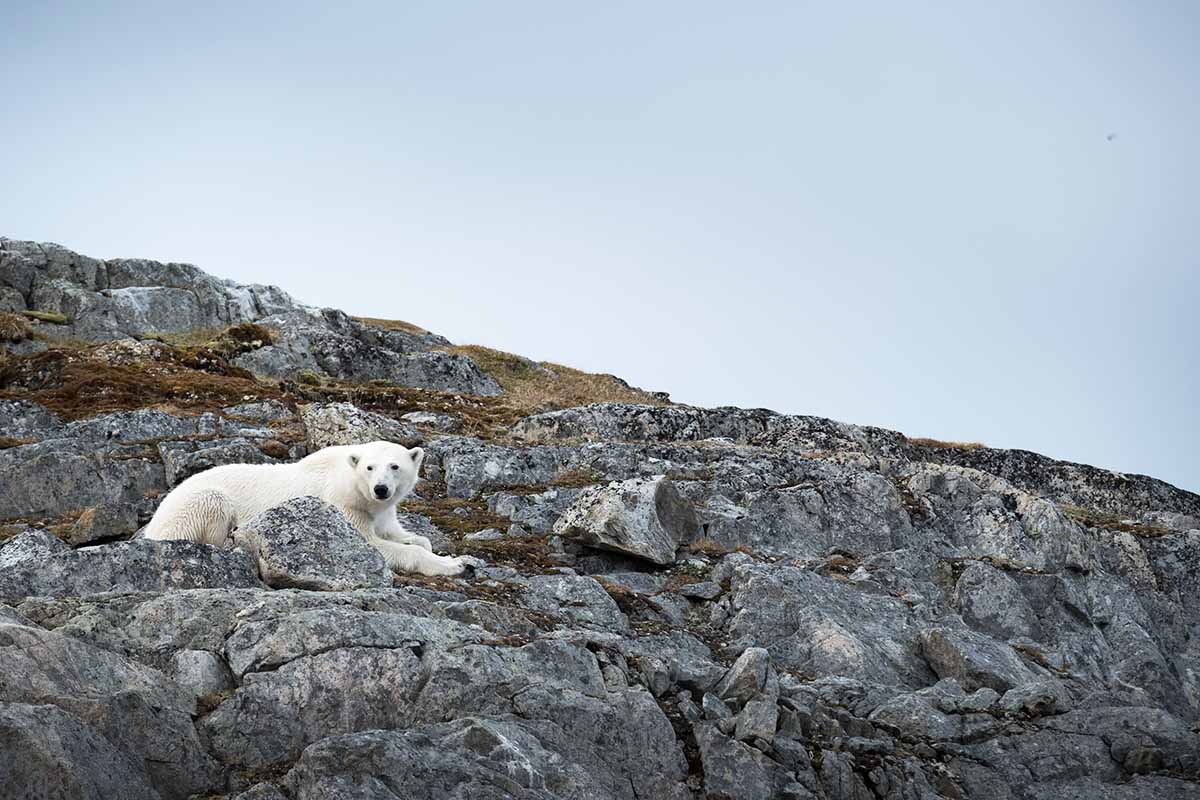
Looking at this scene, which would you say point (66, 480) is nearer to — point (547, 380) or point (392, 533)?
point (392, 533)

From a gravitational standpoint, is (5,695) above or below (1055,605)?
below

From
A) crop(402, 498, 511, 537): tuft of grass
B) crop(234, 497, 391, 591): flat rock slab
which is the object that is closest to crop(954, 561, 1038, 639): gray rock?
crop(402, 498, 511, 537): tuft of grass

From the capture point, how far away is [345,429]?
25703 mm

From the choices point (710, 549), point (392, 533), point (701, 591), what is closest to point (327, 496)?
point (392, 533)

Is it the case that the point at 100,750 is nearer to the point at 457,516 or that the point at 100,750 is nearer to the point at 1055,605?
the point at 457,516

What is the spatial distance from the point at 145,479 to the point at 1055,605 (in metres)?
20.4

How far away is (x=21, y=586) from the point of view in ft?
38.7

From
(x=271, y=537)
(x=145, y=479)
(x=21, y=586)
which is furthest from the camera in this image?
(x=145, y=479)

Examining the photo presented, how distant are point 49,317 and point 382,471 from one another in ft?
137

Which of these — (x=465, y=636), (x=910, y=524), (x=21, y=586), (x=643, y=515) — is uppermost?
(x=910, y=524)

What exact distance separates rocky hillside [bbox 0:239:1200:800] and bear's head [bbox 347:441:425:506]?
1.79 metres

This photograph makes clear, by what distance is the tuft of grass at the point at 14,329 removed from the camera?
41.3 metres

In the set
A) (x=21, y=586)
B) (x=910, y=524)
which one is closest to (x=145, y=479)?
(x=21, y=586)

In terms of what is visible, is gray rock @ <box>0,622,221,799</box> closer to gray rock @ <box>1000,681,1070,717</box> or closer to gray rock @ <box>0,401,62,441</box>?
gray rock @ <box>1000,681,1070,717</box>
